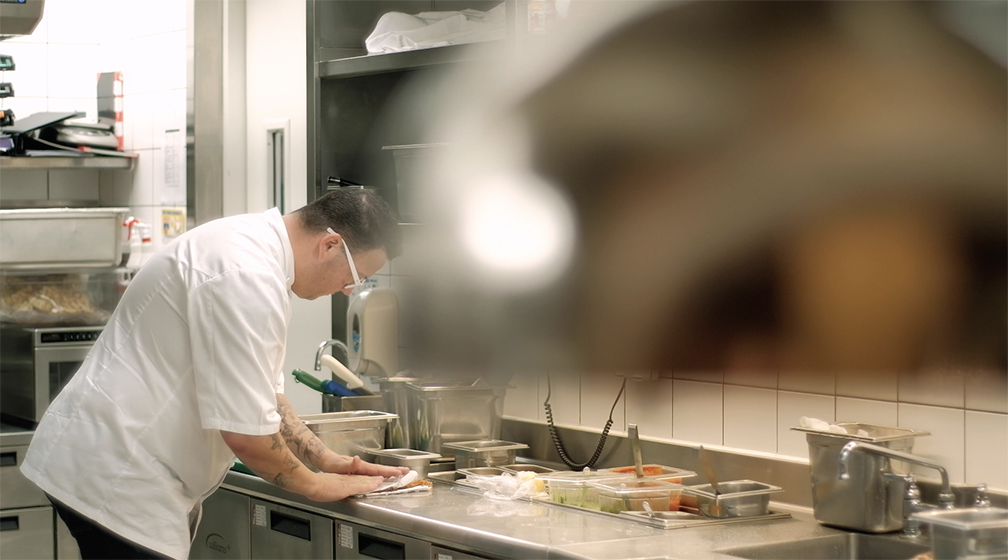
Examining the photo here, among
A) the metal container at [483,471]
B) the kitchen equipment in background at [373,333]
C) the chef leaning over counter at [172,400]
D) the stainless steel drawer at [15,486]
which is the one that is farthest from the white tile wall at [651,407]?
the stainless steel drawer at [15,486]

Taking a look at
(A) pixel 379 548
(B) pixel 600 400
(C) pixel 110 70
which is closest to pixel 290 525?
(A) pixel 379 548

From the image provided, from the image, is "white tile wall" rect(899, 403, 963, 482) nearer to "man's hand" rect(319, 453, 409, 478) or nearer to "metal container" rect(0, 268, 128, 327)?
"man's hand" rect(319, 453, 409, 478)

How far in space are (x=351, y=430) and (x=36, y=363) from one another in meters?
1.59

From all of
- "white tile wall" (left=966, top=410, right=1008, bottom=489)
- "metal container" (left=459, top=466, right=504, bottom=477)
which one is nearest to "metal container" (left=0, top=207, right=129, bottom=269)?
"metal container" (left=459, top=466, right=504, bottom=477)

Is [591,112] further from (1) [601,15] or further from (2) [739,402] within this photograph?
(2) [739,402]

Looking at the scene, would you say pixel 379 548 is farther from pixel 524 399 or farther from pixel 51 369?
pixel 51 369

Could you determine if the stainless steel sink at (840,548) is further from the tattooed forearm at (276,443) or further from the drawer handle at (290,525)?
the drawer handle at (290,525)

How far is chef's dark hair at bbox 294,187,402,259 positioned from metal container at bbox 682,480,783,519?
0.83 metres

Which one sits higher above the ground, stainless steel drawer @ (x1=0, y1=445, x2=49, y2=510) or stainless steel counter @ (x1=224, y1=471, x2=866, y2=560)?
stainless steel counter @ (x1=224, y1=471, x2=866, y2=560)

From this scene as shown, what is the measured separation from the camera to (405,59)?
9.34 ft

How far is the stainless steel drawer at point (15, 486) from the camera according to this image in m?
3.62

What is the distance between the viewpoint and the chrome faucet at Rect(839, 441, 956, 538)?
1919mm

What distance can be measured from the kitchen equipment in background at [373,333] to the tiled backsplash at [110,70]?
1.31 meters

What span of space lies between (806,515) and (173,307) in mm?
1338
